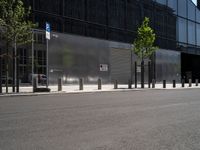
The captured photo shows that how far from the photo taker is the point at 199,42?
81688 mm

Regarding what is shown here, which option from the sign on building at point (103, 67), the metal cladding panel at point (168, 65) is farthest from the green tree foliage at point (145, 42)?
the metal cladding panel at point (168, 65)

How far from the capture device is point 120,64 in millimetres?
58594

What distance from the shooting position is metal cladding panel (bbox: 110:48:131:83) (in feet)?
188

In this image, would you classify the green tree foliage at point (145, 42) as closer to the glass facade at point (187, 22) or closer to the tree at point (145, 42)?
the tree at point (145, 42)

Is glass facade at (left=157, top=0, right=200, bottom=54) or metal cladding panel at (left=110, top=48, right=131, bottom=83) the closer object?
metal cladding panel at (left=110, top=48, right=131, bottom=83)

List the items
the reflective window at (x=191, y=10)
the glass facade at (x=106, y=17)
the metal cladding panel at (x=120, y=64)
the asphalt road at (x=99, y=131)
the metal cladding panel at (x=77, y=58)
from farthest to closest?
1. the reflective window at (x=191, y=10)
2. the metal cladding panel at (x=120, y=64)
3. the metal cladding panel at (x=77, y=58)
4. the glass facade at (x=106, y=17)
5. the asphalt road at (x=99, y=131)

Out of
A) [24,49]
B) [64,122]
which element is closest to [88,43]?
[24,49]

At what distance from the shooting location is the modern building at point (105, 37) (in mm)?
47031

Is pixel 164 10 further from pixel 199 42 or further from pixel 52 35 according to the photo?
pixel 52 35

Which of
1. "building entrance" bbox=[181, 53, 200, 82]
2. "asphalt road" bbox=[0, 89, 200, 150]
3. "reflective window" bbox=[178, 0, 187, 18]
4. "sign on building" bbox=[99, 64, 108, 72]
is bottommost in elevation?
"asphalt road" bbox=[0, 89, 200, 150]

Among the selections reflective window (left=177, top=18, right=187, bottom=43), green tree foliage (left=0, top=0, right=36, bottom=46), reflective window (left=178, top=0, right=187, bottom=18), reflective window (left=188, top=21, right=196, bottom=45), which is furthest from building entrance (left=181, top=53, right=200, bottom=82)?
green tree foliage (left=0, top=0, right=36, bottom=46)

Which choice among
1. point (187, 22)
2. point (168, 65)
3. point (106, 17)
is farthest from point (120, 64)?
point (187, 22)

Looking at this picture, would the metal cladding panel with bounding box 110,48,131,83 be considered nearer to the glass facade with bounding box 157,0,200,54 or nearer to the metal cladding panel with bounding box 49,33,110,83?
the metal cladding panel with bounding box 49,33,110,83

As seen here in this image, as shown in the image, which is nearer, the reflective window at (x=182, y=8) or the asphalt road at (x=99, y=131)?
the asphalt road at (x=99, y=131)
